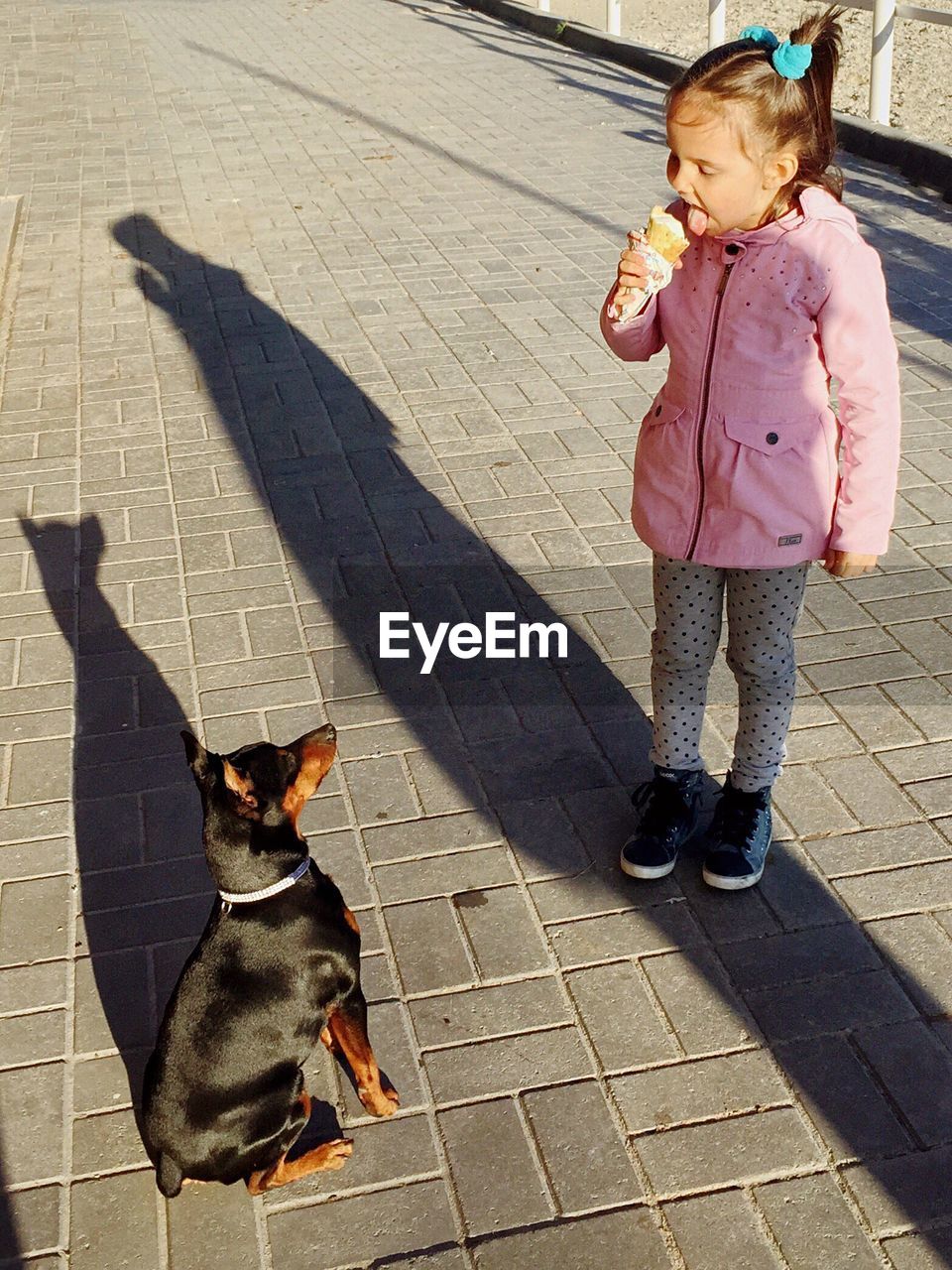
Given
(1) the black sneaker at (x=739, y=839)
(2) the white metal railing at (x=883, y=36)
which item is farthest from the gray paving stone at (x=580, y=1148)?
(2) the white metal railing at (x=883, y=36)

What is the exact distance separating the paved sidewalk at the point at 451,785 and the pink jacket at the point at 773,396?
937 millimetres

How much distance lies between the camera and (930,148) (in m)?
9.46

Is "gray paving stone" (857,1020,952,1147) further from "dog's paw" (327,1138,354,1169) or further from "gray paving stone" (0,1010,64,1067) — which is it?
"gray paving stone" (0,1010,64,1067)

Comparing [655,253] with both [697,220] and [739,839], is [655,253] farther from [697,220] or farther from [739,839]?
[739,839]

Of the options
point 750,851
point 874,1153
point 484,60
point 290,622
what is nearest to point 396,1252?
point 874,1153

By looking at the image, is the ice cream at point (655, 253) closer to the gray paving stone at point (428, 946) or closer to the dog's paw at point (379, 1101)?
the gray paving stone at point (428, 946)

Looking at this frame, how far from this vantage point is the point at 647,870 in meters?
3.34

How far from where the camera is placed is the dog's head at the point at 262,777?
2.45 metres

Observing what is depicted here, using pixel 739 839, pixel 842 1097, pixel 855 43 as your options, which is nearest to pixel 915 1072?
pixel 842 1097

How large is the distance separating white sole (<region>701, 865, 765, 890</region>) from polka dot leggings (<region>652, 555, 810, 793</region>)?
0.74 feet

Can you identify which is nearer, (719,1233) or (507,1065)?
(719,1233)

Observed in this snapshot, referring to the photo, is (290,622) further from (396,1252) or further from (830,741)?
(396,1252)

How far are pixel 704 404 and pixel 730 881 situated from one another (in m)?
1.17

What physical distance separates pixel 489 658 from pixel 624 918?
50.7 inches
